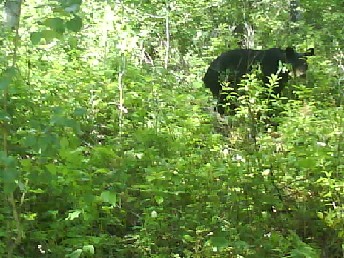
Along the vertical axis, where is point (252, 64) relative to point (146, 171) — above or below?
above

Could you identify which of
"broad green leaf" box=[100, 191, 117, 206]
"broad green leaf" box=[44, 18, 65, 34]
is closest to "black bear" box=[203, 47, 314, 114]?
"broad green leaf" box=[100, 191, 117, 206]

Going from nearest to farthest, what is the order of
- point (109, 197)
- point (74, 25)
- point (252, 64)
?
point (74, 25), point (109, 197), point (252, 64)

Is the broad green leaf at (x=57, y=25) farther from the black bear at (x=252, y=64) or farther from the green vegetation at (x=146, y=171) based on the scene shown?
the black bear at (x=252, y=64)

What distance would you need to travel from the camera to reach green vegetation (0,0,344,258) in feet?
10.9

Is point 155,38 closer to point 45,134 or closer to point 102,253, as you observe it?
point 102,253

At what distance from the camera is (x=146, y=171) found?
4.21m

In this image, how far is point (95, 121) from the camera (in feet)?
19.0

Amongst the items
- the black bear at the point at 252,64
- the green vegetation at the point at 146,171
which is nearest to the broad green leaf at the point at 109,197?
the green vegetation at the point at 146,171

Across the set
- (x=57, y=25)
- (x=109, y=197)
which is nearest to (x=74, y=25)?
(x=57, y=25)

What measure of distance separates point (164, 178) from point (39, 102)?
2.22 m

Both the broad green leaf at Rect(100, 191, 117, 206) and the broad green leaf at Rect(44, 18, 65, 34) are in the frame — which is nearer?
the broad green leaf at Rect(44, 18, 65, 34)

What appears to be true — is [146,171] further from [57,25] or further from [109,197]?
[57,25]

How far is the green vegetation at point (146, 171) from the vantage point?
3312mm

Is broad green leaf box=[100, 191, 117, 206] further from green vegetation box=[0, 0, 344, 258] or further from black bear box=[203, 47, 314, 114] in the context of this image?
black bear box=[203, 47, 314, 114]
